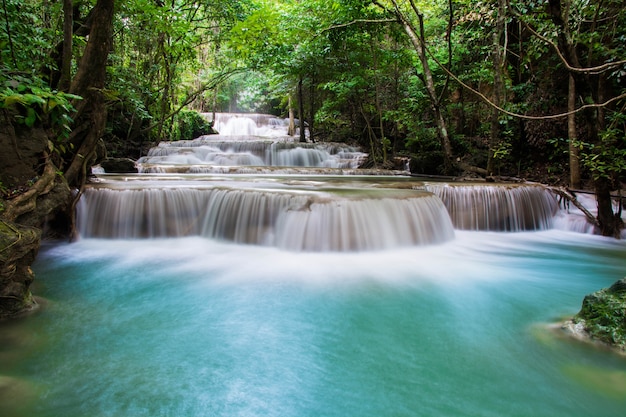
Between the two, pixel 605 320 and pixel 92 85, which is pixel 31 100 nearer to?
pixel 92 85

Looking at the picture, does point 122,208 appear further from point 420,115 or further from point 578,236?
point 420,115

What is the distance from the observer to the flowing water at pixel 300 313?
6.87 ft

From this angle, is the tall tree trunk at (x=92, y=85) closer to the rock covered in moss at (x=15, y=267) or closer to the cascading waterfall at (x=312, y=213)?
the cascading waterfall at (x=312, y=213)

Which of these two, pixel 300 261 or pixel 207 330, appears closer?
pixel 207 330

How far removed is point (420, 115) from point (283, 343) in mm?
12428

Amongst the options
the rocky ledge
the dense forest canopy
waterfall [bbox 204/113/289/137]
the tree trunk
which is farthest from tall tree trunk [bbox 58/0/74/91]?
waterfall [bbox 204/113/289/137]

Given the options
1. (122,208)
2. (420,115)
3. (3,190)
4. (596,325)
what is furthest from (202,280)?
(420,115)

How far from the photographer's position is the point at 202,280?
430 cm

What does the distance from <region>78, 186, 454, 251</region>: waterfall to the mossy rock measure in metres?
3.05

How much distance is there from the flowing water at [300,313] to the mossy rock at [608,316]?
6.1 inches

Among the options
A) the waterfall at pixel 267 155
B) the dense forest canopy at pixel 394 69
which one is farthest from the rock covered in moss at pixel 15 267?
the waterfall at pixel 267 155

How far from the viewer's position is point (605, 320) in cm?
264

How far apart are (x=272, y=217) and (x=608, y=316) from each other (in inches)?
171

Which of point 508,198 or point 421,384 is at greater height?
point 508,198
